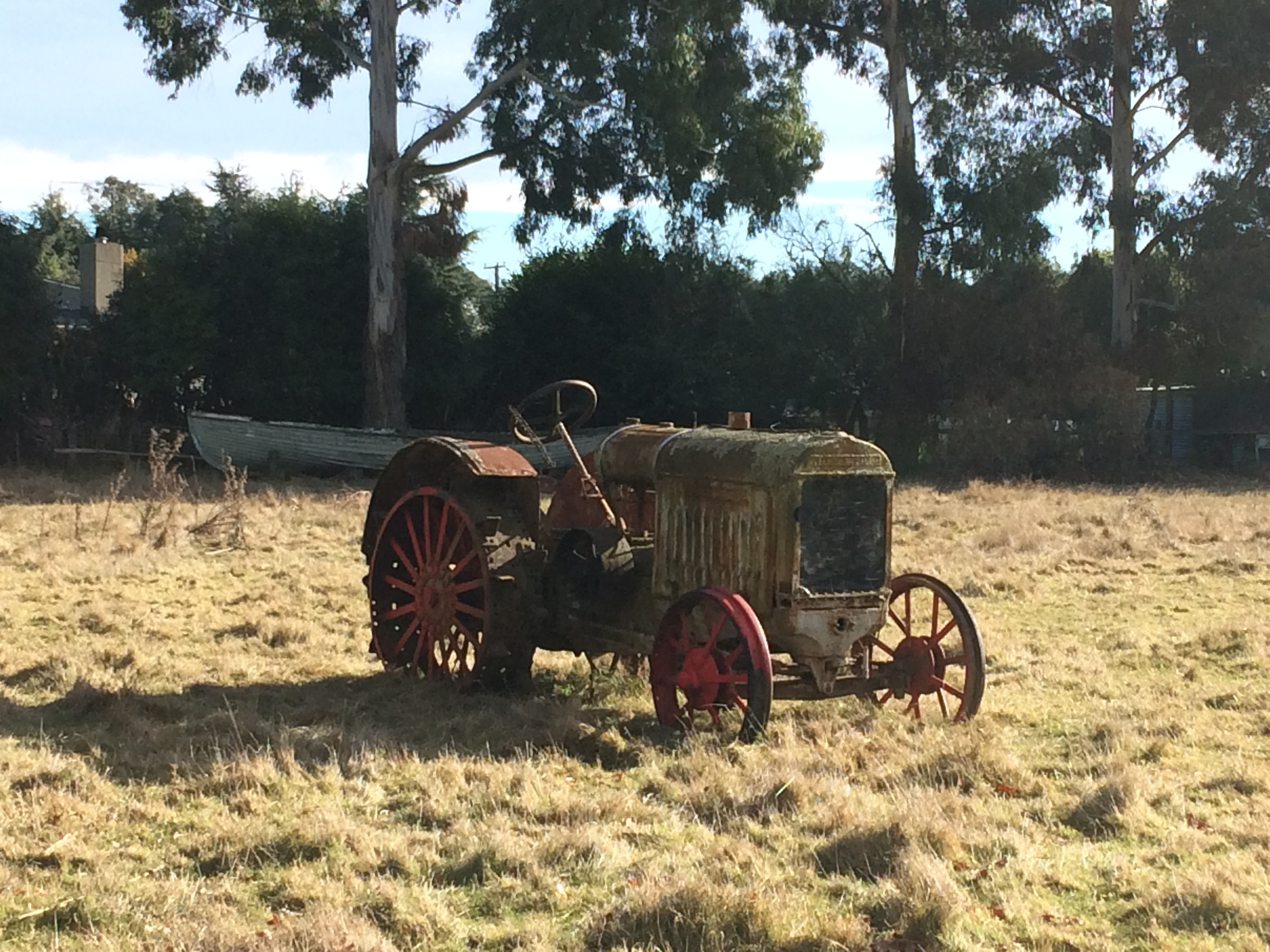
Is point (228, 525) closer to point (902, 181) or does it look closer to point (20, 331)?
→ point (20, 331)

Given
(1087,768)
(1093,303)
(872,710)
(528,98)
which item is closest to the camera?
(1087,768)

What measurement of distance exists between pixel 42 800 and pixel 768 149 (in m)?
19.9

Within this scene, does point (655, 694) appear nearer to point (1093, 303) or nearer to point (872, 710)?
point (872, 710)

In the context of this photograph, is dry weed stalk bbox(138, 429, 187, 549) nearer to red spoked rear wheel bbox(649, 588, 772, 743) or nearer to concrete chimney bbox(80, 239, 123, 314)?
red spoked rear wheel bbox(649, 588, 772, 743)

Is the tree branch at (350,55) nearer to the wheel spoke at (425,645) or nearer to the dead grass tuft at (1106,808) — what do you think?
the wheel spoke at (425,645)

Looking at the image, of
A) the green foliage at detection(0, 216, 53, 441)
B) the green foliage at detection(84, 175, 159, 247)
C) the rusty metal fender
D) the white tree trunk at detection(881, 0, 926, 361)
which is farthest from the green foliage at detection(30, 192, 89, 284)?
the rusty metal fender

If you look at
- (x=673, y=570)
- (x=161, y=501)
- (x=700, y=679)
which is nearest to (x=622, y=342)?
(x=161, y=501)

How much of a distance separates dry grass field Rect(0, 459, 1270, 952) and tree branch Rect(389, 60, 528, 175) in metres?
13.9

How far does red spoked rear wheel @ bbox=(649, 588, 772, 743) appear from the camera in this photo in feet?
17.7

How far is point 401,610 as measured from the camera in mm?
6902

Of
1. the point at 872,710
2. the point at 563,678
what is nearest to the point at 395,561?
the point at 563,678

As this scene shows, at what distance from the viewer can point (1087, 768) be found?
5.39 metres

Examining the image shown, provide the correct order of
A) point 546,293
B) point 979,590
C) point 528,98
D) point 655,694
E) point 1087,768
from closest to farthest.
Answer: point 1087,768 → point 655,694 → point 979,590 → point 528,98 → point 546,293

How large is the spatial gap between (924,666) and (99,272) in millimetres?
21432
